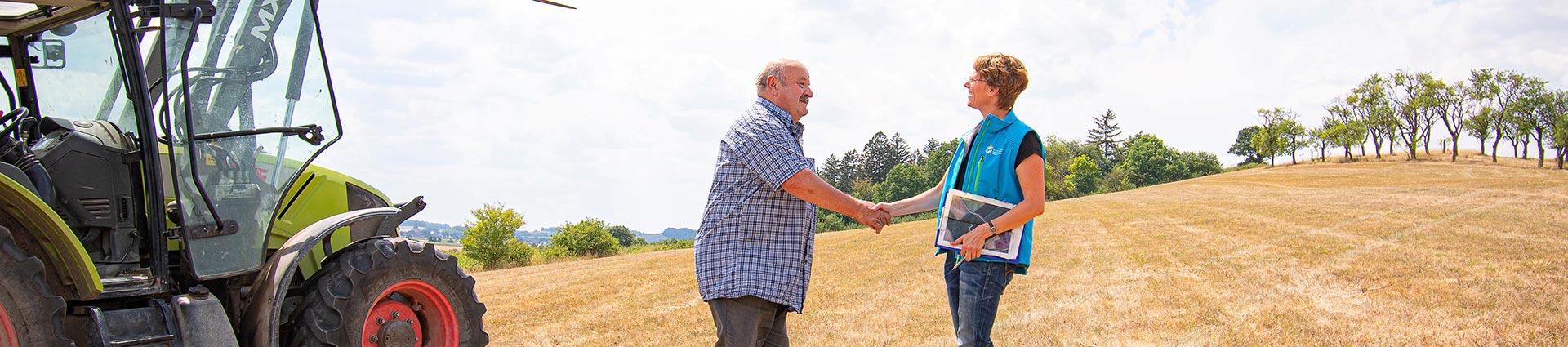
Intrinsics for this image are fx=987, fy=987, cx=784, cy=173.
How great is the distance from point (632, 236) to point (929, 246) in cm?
5027

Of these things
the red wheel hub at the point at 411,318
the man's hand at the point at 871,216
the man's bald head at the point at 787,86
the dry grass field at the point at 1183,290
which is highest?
the man's bald head at the point at 787,86

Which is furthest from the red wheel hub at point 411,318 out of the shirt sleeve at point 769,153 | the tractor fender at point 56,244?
the shirt sleeve at point 769,153

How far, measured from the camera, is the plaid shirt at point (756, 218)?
13.1 feet

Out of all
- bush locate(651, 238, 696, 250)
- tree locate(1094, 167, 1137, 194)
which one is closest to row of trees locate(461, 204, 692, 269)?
bush locate(651, 238, 696, 250)

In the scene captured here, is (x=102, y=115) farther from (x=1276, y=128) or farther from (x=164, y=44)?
(x=1276, y=128)

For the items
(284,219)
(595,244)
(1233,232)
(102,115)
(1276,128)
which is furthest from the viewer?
(1276,128)

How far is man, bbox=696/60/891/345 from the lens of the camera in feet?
13.1

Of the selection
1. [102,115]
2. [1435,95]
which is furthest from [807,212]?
[1435,95]

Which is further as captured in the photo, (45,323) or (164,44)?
(164,44)

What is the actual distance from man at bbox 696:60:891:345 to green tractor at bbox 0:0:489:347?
1840 mm

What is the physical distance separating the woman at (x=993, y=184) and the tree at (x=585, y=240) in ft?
87.5

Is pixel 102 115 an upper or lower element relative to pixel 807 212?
upper

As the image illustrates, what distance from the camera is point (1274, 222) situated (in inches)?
873

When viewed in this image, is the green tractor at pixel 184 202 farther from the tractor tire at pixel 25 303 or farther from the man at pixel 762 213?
the man at pixel 762 213
